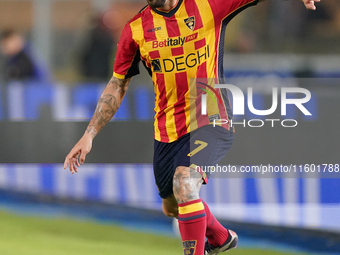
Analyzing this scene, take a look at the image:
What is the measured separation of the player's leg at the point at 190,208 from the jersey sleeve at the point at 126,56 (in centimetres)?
79

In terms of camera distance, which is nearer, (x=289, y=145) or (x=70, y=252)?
(x=70, y=252)

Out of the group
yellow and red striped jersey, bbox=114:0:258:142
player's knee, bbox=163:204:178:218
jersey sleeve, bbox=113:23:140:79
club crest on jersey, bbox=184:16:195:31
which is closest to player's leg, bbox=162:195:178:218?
player's knee, bbox=163:204:178:218

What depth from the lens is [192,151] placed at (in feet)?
10.6

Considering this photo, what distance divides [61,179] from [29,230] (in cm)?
74

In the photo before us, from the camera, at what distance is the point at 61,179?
18.5 ft

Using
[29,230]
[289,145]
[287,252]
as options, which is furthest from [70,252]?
[289,145]

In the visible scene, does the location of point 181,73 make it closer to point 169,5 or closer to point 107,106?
point 169,5

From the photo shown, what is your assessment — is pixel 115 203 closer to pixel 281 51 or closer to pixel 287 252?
pixel 287 252

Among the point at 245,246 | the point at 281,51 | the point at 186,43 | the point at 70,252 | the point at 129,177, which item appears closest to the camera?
the point at 186,43

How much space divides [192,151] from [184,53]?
2.00 feet

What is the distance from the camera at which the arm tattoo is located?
3.54 meters

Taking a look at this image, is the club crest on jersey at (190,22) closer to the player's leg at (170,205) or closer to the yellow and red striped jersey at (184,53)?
the yellow and red striped jersey at (184,53)

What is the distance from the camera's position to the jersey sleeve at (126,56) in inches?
138

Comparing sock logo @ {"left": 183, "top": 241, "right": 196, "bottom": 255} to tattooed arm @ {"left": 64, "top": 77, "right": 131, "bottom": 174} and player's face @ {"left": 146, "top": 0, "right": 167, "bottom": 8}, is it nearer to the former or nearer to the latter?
tattooed arm @ {"left": 64, "top": 77, "right": 131, "bottom": 174}
